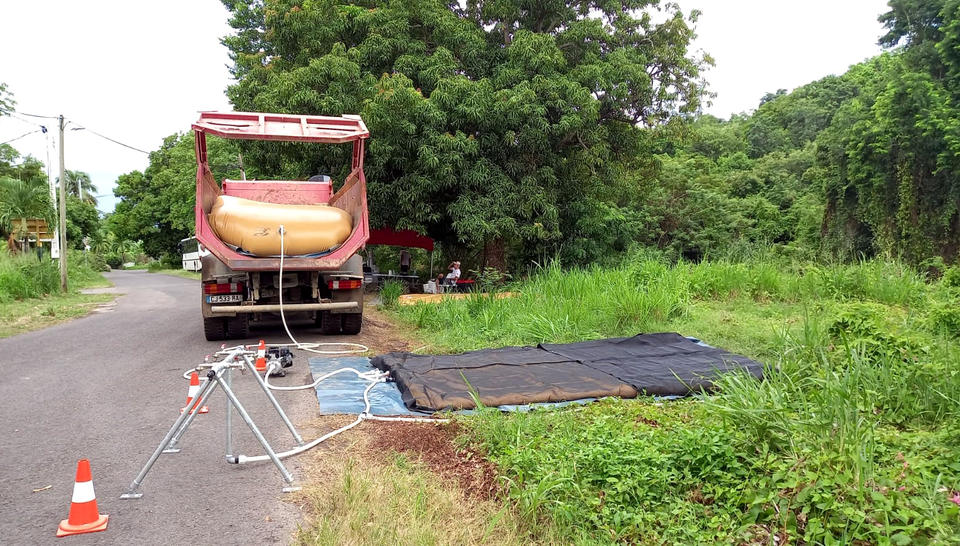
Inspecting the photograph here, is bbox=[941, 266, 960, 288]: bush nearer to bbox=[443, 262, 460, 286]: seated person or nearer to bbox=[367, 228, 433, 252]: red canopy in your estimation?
bbox=[443, 262, 460, 286]: seated person

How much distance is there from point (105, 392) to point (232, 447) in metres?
2.45

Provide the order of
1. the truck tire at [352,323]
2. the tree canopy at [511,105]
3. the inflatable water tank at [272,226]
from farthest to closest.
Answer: the tree canopy at [511,105] < the truck tire at [352,323] < the inflatable water tank at [272,226]

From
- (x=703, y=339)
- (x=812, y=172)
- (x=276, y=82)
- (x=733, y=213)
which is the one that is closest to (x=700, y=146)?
(x=812, y=172)

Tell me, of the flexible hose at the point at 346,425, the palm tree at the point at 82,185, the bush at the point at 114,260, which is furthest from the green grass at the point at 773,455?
the bush at the point at 114,260

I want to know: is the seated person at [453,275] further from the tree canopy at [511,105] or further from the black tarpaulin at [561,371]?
the black tarpaulin at [561,371]

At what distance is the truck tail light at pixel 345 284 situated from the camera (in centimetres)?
910

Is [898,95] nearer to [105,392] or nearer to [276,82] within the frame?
[276,82]

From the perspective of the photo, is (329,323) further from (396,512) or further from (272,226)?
(396,512)

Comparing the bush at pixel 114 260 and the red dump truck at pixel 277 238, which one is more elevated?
the red dump truck at pixel 277 238

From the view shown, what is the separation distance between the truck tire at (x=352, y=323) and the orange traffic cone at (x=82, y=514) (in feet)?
20.1

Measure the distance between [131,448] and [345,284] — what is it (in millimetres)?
4856

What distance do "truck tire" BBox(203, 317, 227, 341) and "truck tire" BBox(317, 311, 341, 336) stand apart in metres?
1.38

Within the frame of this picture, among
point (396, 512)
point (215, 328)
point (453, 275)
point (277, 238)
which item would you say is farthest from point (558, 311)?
point (453, 275)

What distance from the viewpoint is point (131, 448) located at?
4.45 meters
